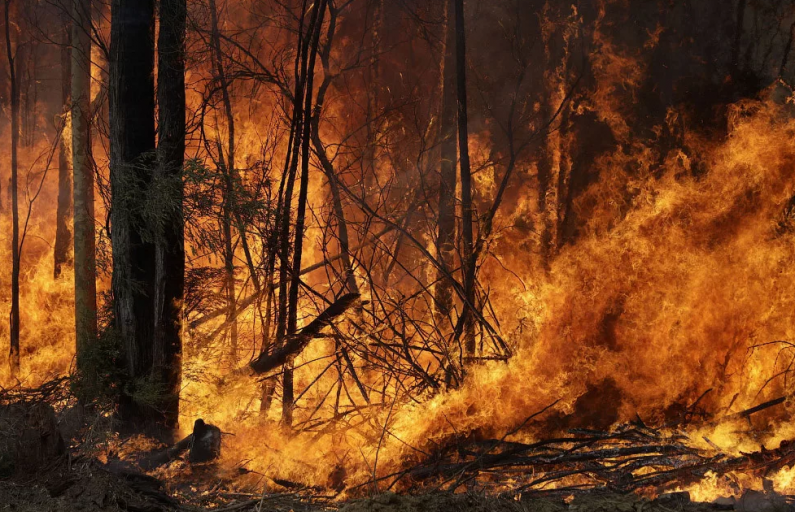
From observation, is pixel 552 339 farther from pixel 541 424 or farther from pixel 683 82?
pixel 683 82

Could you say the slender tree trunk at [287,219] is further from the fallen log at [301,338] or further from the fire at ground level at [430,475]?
the fire at ground level at [430,475]

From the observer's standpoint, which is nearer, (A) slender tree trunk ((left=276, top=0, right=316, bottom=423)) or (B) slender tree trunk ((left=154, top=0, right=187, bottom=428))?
(B) slender tree trunk ((left=154, top=0, right=187, bottom=428))

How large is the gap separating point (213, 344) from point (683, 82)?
7.03 m

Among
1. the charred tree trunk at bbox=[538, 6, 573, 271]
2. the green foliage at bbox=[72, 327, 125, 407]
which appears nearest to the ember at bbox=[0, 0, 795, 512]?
the green foliage at bbox=[72, 327, 125, 407]

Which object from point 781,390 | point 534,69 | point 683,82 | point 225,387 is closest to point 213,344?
point 225,387

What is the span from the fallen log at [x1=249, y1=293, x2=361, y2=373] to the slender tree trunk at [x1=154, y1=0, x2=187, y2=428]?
2.41 ft

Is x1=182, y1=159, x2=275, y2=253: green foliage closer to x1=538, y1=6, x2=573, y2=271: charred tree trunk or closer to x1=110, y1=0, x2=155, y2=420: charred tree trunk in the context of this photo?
x1=110, y1=0, x2=155, y2=420: charred tree trunk

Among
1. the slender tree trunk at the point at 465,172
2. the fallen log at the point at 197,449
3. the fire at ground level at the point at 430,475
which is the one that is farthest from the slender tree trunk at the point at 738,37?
the fallen log at the point at 197,449

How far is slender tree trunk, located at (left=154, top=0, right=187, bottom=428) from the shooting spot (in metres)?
5.30

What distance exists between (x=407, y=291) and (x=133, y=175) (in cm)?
456

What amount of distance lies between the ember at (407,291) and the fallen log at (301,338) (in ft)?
0.07

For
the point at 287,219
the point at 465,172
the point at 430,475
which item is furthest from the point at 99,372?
the point at 465,172

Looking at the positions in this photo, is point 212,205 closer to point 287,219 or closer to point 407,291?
point 287,219

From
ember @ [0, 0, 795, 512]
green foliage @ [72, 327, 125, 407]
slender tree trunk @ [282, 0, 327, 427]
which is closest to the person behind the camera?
ember @ [0, 0, 795, 512]
